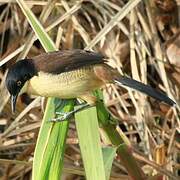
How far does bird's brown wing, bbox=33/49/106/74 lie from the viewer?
1.60 metres

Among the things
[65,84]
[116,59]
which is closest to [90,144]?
[65,84]

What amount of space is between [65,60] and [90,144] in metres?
0.39

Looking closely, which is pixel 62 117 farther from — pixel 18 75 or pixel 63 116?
pixel 18 75

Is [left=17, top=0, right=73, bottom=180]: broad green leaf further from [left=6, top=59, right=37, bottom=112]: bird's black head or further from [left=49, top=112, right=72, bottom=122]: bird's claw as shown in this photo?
[left=6, top=59, right=37, bottom=112]: bird's black head

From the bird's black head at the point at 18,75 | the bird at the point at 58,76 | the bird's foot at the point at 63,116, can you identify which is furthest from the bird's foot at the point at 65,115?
the bird's black head at the point at 18,75

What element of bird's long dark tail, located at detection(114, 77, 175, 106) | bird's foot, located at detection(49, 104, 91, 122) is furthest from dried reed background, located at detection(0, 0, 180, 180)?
bird's foot, located at detection(49, 104, 91, 122)

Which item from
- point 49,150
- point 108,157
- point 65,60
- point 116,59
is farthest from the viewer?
point 116,59

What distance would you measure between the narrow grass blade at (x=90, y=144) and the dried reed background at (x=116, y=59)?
3.02ft

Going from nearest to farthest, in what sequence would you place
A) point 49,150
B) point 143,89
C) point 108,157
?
point 49,150 → point 108,157 → point 143,89

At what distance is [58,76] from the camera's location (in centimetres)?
162

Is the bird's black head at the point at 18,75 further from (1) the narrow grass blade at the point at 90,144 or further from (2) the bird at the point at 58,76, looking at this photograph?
(1) the narrow grass blade at the point at 90,144

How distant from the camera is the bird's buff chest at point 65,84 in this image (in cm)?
157

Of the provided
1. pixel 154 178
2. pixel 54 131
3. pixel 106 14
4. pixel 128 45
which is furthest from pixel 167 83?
pixel 54 131

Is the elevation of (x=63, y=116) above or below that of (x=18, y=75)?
below
